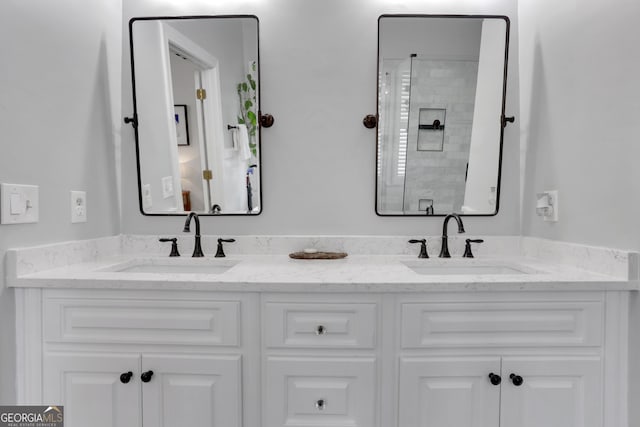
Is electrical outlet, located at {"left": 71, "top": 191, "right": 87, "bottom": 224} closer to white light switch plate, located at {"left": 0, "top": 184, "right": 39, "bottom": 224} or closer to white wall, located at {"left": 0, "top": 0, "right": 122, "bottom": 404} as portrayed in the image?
white wall, located at {"left": 0, "top": 0, "right": 122, "bottom": 404}

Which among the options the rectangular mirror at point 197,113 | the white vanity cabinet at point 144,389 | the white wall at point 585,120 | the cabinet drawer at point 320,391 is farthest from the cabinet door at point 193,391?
the white wall at point 585,120

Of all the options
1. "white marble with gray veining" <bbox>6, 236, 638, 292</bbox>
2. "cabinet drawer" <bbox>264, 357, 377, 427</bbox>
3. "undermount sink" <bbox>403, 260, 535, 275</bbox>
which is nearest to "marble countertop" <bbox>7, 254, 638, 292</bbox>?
"white marble with gray veining" <bbox>6, 236, 638, 292</bbox>

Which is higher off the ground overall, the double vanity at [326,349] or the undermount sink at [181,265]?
the undermount sink at [181,265]

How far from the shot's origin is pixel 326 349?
3.89 ft

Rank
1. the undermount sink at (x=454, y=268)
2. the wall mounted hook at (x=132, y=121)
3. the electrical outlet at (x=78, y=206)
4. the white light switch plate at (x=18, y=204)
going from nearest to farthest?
1. the white light switch plate at (x=18, y=204)
2. the electrical outlet at (x=78, y=206)
3. the undermount sink at (x=454, y=268)
4. the wall mounted hook at (x=132, y=121)

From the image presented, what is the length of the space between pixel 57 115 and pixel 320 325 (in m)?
1.24

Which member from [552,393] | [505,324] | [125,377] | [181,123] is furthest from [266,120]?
[552,393]

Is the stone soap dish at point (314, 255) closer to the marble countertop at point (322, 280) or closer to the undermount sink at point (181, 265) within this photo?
the marble countertop at point (322, 280)

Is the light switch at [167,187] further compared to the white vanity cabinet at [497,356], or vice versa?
the light switch at [167,187]

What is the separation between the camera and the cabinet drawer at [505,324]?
1183 millimetres

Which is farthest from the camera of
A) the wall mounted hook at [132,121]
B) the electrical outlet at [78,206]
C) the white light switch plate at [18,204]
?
the wall mounted hook at [132,121]

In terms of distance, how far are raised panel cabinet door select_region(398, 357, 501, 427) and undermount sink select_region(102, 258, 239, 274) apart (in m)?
0.87

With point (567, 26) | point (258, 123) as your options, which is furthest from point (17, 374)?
point (567, 26)

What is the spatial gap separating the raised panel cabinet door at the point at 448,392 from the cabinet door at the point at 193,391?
1.83 ft
